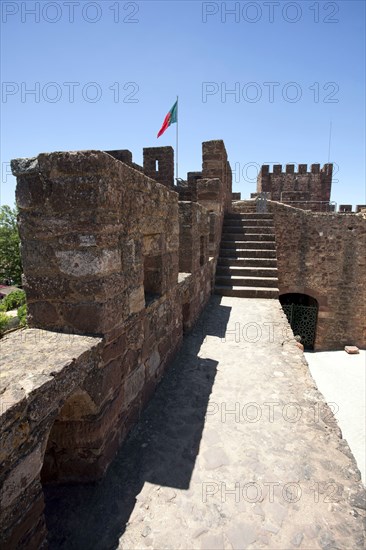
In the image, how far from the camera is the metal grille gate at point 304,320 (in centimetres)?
1165

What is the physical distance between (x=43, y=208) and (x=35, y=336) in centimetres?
87

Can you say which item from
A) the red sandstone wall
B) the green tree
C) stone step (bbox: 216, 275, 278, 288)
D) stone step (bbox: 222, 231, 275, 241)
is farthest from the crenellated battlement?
the green tree

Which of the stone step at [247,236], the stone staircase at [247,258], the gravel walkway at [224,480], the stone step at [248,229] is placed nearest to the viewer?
the gravel walkway at [224,480]

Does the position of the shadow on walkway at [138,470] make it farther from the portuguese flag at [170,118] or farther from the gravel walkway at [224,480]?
the portuguese flag at [170,118]

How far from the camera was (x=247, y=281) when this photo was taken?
785 centimetres

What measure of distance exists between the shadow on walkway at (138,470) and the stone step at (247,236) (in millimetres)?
6434

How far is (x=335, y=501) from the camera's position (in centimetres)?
199

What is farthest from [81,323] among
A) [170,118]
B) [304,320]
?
[304,320]

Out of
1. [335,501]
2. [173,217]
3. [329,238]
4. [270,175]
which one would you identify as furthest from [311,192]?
[335,501]

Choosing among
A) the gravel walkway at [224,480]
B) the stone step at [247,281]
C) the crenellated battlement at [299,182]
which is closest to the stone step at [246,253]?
the stone step at [247,281]

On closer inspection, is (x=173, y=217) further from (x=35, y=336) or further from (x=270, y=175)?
(x=270, y=175)

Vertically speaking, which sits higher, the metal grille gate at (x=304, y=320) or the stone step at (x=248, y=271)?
the stone step at (x=248, y=271)

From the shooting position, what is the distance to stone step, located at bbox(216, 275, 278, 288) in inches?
300

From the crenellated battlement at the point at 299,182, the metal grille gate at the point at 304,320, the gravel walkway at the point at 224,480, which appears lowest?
the metal grille gate at the point at 304,320
